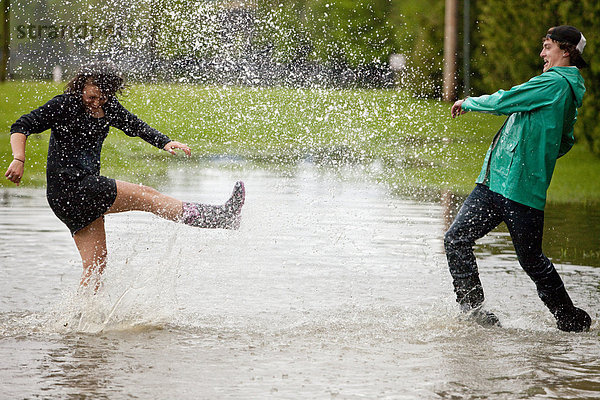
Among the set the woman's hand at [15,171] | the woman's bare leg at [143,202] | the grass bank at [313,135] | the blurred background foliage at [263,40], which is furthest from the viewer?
the blurred background foliage at [263,40]

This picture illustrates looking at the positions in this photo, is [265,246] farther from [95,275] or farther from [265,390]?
[265,390]

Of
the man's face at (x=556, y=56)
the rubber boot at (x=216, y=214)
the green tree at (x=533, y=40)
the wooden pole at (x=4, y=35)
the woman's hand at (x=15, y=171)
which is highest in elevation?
the wooden pole at (x=4, y=35)

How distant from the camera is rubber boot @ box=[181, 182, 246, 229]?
22.8 feet

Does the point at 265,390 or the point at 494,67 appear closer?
the point at 265,390

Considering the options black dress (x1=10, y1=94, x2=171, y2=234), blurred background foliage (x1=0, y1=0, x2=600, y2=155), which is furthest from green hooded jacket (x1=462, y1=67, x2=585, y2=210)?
blurred background foliage (x1=0, y1=0, x2=600, y2=155)

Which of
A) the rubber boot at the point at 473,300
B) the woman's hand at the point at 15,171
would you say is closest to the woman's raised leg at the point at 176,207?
the woman's hand at the point at 15,171

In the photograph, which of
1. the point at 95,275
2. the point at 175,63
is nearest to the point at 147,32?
the point at 175,63

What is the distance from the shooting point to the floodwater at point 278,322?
5.32 metres

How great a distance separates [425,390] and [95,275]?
8.06 ft

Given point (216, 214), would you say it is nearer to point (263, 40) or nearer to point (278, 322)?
point (278, 322)

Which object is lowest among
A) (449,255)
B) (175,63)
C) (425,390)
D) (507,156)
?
(425,390)

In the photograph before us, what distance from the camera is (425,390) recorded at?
5.20m

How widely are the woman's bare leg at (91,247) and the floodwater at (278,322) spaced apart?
4.8 inches

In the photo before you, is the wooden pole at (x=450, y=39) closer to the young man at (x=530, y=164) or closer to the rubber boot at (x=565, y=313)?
the young man at (x=530, y=164)
